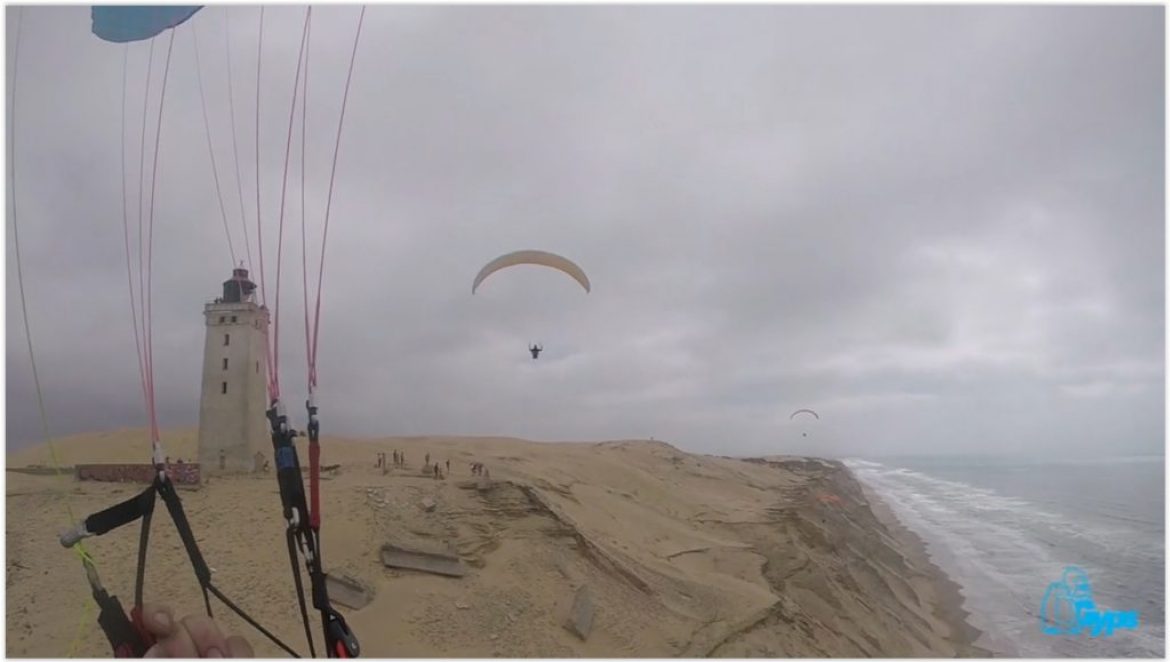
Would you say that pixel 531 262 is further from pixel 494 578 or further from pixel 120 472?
pixel 120 472

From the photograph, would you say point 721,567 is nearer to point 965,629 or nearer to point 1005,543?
point 965,629

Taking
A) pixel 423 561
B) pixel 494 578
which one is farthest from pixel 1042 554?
pixel 423 561

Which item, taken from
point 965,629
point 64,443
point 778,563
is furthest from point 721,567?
point 64,443

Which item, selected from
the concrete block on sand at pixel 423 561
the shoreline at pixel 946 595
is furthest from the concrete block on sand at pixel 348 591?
the shoreline at pixel 946 595

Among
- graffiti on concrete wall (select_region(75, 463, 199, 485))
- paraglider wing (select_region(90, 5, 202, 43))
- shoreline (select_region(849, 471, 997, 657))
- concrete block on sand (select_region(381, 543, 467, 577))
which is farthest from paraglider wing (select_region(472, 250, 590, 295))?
shoreline (select_region(849, 471, 997, 657))

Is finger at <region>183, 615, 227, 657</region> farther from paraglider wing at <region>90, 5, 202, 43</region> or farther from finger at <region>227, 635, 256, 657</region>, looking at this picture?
paraglider wing at <region>90, 5, 202, 43</region>

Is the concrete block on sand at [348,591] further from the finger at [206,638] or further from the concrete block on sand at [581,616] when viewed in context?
the finger at [206,638]
